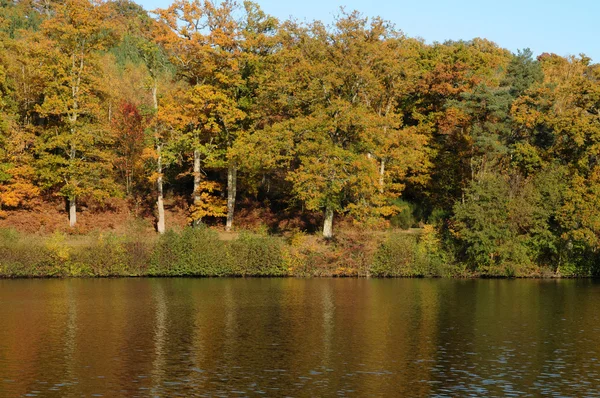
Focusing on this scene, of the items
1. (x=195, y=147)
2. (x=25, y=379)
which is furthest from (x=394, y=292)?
(x=25, y=379)

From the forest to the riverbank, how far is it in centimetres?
22

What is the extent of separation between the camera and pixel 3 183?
65312 mm

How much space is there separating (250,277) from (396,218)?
14.9 meters

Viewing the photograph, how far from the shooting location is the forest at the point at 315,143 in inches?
2335

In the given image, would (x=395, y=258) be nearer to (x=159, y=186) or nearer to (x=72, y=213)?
(x=159, y=186)

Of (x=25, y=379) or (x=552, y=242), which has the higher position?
(x=552, y=242)

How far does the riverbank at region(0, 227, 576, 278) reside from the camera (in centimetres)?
5697

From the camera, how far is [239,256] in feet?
193

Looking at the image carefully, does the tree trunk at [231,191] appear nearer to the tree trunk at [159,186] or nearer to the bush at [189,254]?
the tree trunk at [159,186]

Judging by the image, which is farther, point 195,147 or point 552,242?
point 195,147

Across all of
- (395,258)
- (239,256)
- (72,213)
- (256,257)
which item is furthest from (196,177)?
(395,258)

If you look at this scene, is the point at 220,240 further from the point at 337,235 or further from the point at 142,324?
the point at 142,324

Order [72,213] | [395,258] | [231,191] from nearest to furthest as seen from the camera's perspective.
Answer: [395,258], [72,213], [231,191]

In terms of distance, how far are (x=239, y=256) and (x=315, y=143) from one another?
10.4 m
